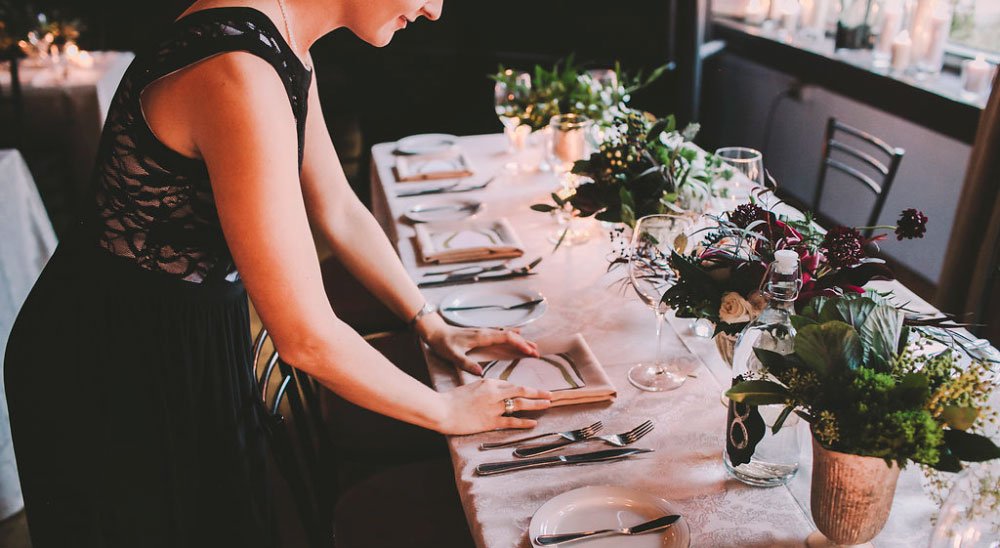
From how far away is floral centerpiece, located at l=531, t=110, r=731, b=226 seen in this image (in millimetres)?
1930

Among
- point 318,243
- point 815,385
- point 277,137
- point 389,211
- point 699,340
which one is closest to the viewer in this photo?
point 815,385

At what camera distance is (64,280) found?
140 centimetres

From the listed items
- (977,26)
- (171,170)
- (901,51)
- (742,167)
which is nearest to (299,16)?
(171,170)

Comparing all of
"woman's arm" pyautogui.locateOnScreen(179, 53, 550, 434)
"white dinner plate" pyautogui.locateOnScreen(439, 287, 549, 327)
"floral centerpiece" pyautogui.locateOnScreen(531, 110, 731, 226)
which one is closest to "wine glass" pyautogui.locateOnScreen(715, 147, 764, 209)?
"floral centerpiece" pyautogui.locateOnScreen(531, 110, 731, 226)

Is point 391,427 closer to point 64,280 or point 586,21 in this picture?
point 64,280

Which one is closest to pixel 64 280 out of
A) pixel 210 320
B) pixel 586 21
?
pixel 210 320

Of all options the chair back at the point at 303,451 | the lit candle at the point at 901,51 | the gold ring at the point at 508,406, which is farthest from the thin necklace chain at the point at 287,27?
the lit candle at the point at 901,51

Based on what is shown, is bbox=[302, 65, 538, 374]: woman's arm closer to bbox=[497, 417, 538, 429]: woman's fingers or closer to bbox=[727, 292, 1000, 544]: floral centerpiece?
bbox=[497, 417, 538, 429]: woman's fingers

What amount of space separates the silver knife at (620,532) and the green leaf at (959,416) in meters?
0.36

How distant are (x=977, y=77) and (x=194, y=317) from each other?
3312 mm

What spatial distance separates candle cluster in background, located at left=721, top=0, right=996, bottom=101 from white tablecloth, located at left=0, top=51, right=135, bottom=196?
3.90 m

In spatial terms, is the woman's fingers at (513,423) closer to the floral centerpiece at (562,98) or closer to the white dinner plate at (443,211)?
the white dinner plate at (443,211)

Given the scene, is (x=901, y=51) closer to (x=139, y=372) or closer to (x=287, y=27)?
(x=287, y=27)

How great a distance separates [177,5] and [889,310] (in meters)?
5.83
